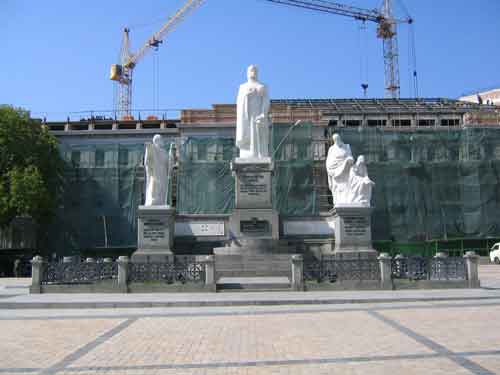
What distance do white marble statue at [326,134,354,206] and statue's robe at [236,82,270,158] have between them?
3.14 m

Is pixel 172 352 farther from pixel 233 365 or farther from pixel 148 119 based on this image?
pixel 148 119

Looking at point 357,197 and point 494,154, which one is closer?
point 357,197

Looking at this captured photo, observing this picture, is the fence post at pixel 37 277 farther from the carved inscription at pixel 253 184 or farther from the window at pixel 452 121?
the window at pixel 452 121

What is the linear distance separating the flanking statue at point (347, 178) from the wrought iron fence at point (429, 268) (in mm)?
5432

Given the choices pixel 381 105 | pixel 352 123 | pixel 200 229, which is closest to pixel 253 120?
pixel 200 229

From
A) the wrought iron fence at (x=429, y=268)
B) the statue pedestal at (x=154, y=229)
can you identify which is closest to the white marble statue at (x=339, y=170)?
the wrought iron fence at (x=429, y=268)

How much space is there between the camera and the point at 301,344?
8984 mm

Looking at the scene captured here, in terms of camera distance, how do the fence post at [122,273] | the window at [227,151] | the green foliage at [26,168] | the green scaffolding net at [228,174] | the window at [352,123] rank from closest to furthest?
the fence post at [122,273] → the green foliage at [26,168] → the green scaffolding net at [228,174] → the window at [227,151] → the window at [352,123]

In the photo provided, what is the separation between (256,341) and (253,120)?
54.5 feet

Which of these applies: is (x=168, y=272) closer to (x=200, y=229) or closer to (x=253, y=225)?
(x=253, y=225)

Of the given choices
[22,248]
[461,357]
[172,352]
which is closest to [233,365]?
[172,352]

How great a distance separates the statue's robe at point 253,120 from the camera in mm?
24719

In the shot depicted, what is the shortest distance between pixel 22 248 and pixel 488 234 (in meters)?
34.8

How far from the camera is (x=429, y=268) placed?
1842 cm
